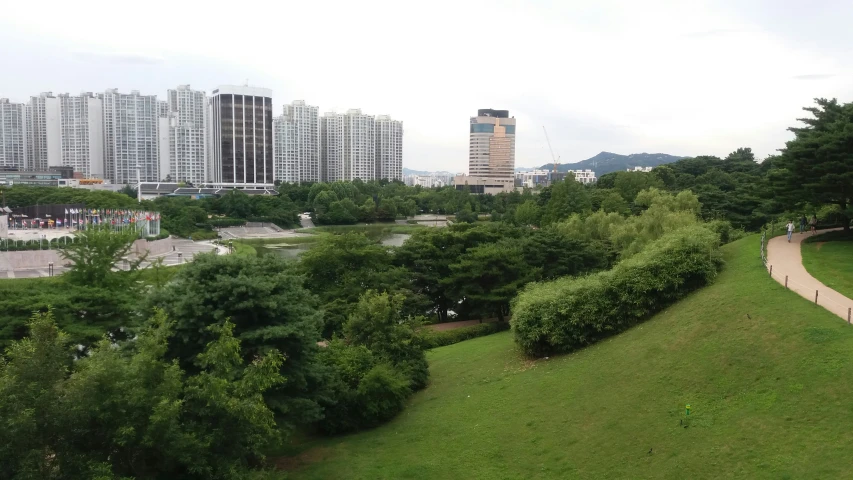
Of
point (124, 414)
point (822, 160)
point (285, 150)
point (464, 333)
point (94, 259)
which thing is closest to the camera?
point (124, 414)

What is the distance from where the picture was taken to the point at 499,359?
1469 centimetres

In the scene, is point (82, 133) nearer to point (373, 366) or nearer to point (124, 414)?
point (373, 366)

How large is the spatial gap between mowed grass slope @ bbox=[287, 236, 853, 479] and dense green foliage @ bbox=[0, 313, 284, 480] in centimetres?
269

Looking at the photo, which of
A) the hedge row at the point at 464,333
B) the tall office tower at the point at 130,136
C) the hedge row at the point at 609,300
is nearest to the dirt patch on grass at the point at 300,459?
the hedge row at the point at 609,300

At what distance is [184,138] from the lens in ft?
353

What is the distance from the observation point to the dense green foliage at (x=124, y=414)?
660 cm

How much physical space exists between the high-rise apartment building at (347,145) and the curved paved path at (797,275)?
4341 inches

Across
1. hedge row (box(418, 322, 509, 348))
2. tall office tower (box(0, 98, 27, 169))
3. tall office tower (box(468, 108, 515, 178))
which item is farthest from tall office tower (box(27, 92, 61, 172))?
hedge row (box(418, 322, 509, 348))

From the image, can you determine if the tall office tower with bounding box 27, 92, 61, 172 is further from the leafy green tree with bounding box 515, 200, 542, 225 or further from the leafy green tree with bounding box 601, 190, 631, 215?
the leafy green tree with bounding box 601, 190, 631, 215

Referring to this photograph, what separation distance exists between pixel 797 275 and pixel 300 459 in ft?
39.6

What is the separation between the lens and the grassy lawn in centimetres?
1298

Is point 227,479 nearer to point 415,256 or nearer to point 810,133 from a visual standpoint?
point 415,256

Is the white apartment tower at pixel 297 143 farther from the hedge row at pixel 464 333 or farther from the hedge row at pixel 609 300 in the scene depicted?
the hedge row at pixel 609 300

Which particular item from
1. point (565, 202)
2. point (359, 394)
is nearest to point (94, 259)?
point (359, 394)
